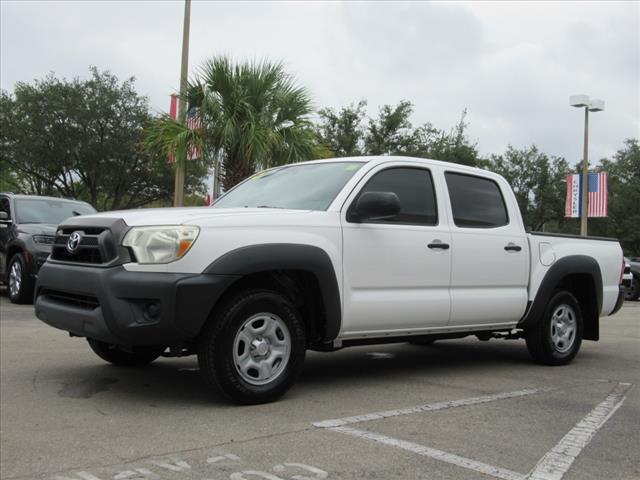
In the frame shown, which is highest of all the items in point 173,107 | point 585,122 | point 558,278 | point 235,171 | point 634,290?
point 585,122

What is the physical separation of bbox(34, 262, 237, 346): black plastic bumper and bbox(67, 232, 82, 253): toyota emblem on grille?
15.3 inches

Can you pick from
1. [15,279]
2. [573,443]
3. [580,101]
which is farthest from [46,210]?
[580,101]

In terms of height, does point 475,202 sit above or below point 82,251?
above

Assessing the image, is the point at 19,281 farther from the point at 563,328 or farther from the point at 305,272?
the point at 563,328

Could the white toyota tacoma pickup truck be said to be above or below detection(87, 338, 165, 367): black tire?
above

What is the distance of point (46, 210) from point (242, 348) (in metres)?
8.45

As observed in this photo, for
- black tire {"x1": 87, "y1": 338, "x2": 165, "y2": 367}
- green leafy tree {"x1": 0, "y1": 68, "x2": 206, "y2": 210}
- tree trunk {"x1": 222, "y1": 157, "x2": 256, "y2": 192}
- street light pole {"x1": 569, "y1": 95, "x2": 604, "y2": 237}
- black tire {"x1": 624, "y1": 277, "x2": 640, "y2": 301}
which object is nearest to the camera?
black tire {"x1": 87, "y1": 338, "x2": 165, "y2": 367}

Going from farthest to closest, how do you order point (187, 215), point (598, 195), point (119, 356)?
point (598, 195), point (119, 356), point (187, 215)

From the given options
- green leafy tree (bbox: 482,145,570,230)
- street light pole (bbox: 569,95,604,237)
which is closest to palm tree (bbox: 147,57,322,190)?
street light pole (bbox: 569,95,604,237)

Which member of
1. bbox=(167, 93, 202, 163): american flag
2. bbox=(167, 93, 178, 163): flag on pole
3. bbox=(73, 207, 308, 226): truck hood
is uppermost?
bbox=(167, 93, 178, 163): flag on pole

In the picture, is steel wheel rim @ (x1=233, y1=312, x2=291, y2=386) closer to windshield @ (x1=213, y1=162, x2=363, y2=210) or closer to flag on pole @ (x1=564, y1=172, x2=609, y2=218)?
windshield @ (x1=213, y1=162, x2=363, y2=210)

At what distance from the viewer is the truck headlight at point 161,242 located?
454cm

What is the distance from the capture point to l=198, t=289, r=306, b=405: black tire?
15.2 feet

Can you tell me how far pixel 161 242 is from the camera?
4570 millimetres
